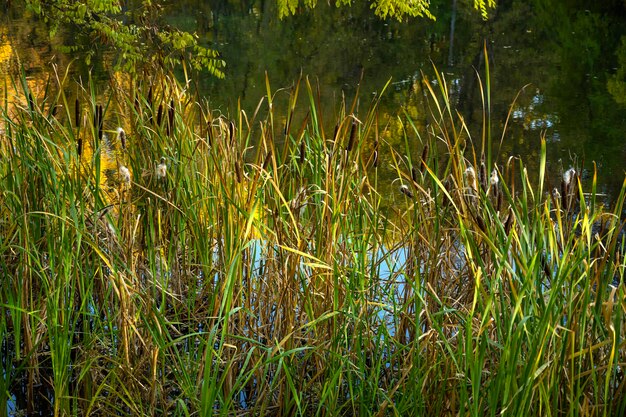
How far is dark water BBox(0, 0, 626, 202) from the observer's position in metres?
9.18

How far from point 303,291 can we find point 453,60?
11899mm

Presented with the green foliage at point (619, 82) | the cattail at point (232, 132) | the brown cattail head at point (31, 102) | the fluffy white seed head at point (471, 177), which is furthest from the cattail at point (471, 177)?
the green foliage at point (619, 82)

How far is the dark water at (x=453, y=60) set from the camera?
30.1ft

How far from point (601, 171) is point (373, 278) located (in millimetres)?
5119

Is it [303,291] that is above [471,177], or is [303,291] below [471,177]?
below

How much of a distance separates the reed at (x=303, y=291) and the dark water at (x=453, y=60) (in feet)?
9.85

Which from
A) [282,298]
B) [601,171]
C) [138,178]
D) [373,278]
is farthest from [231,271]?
[601,171]

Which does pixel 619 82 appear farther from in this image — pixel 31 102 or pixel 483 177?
pixel 31 102

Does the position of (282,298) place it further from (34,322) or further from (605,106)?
(605,106)

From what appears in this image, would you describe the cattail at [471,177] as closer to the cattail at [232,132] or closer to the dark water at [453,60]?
the cattail at [232,132]

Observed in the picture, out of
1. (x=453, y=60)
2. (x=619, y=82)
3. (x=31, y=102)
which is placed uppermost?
(x=31, y=102)

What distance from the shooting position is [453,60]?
1438cm

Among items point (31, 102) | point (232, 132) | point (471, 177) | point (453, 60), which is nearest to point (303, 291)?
point (232, 132)

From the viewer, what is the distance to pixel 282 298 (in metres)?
2.90
